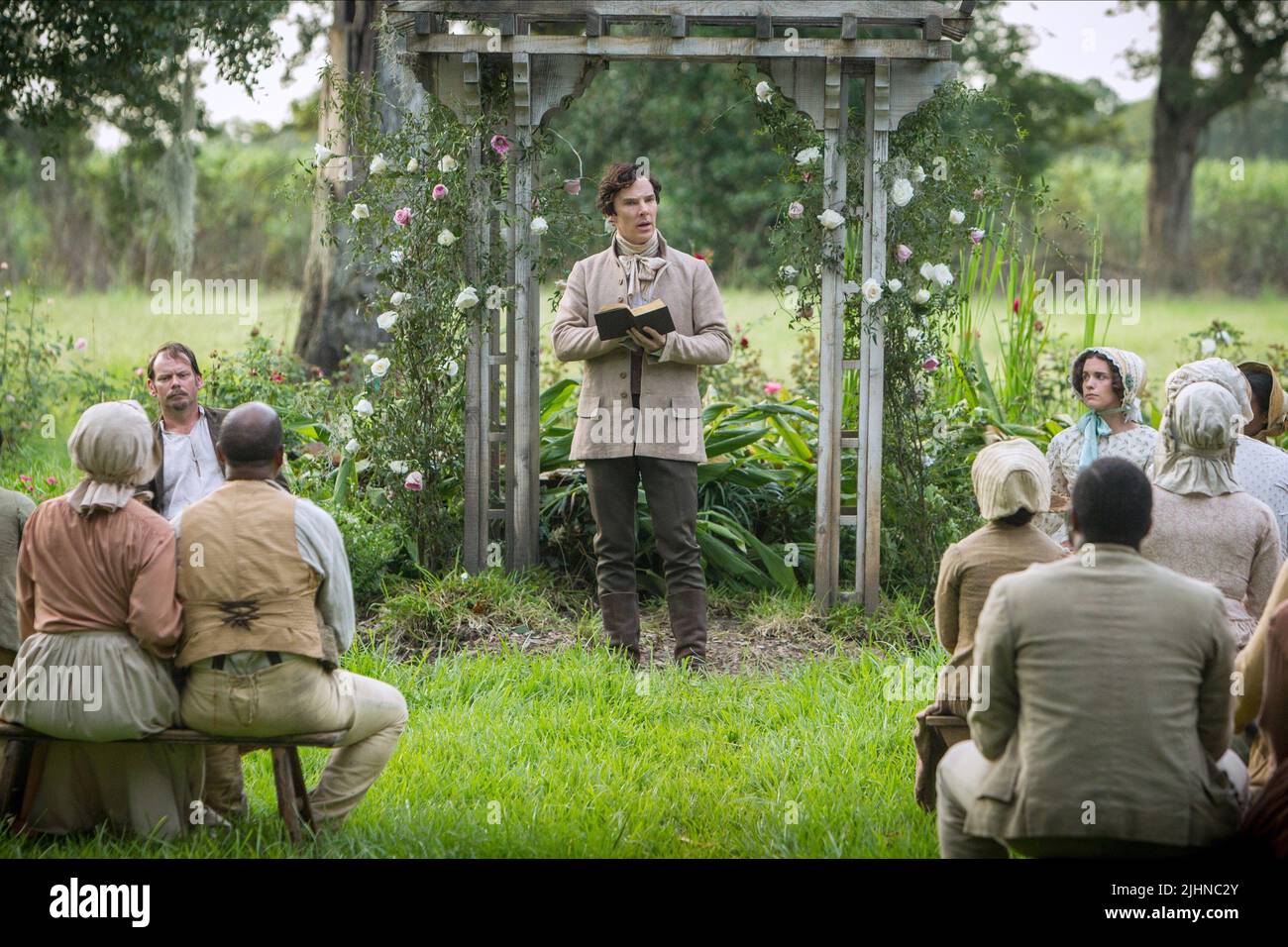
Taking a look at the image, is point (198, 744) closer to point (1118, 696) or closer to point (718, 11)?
point (1118, 696)

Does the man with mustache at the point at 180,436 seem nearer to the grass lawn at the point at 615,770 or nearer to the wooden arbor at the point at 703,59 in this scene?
the grass lawn at the point at 615,770

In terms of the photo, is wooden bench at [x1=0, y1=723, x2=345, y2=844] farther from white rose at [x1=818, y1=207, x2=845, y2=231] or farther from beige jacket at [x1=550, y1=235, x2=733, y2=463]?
white rose at [x1=818, y1=207, x2=845, y2=231]

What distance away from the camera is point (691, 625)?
19.3 ft

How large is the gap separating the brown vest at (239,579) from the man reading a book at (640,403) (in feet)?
7.12

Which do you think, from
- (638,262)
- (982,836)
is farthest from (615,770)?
(638,262)

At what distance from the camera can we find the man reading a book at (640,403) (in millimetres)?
5789

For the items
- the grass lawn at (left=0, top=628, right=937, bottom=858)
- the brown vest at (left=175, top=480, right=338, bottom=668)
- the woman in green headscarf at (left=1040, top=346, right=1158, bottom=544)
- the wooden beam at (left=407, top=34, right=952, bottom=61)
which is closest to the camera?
the brown vest at (left=175, top=480, right=338, bottom=668)

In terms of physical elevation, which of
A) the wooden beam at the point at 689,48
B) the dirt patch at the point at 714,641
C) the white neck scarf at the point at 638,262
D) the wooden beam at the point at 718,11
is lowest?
the dirt patch at the point at 714,641

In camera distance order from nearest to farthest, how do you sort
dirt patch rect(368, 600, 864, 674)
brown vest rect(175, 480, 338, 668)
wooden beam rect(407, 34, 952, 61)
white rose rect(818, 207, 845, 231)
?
brown vest rect(175, 480, 338, 668) < dirt patch rect(368, 600, 864, 674) < wooden beam rect(407, 34, 952, 61) < white rose rect(818, 207, 845, 231)

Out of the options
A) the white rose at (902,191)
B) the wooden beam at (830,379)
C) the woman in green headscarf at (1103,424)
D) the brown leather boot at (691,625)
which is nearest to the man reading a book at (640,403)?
the brown leather boot at (691,625)

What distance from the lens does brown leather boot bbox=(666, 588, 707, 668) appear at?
5.88 metres

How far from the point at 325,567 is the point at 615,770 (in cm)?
138

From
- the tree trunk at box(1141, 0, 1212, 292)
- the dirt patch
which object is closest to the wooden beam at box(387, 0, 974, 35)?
the dirt patch
